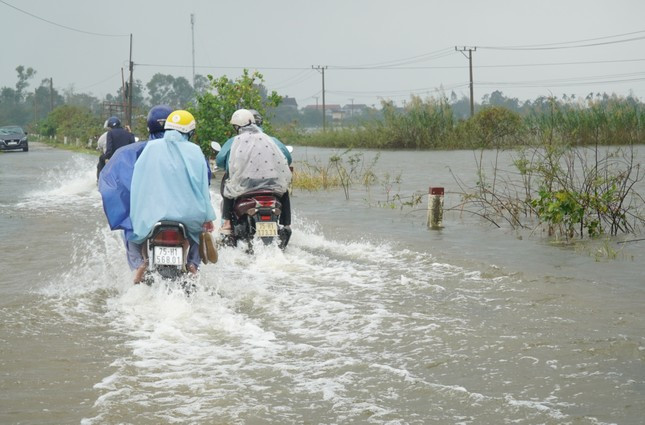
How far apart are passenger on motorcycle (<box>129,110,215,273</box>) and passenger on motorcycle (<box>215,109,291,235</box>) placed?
2.68 metres

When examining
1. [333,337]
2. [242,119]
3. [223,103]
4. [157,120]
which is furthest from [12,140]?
[333,337]

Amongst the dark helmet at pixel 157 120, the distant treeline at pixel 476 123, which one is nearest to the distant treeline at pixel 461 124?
the distant treeline at pixel 476 123

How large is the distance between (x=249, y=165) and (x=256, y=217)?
1.85ft

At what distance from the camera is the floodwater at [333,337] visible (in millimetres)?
5430

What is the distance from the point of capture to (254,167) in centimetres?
1055

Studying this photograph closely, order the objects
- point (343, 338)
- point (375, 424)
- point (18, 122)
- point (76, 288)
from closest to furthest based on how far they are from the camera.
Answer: point (375, 424) < point (343, 338) < point (76, 288) < point (18, 122)

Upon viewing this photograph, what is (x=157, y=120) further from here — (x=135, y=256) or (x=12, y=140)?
(x=12, y=140)

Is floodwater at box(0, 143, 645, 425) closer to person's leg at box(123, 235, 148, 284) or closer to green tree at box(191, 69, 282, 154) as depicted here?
person's leg at box(123, 235, 148, 284)

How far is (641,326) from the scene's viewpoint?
7.45m

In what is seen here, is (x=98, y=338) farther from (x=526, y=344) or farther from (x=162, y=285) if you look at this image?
(x=526, y=344)

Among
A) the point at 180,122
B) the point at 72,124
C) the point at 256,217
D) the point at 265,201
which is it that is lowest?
the point at 256,217

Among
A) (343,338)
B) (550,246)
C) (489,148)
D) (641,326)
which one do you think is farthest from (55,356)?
(489,148)

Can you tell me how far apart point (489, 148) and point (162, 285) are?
134 feet

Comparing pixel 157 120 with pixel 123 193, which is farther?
pixel 157 120
